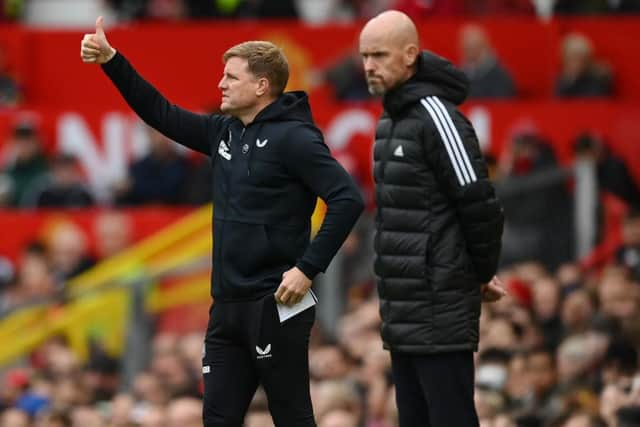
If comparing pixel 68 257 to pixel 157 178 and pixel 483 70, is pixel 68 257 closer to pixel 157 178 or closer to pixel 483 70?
pixel 157 178

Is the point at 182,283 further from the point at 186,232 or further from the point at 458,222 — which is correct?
the point at 458,222

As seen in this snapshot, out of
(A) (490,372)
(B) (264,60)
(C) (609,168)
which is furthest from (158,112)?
(C) (609,168)

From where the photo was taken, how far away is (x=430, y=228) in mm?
7152

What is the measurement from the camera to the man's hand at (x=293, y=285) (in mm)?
6750

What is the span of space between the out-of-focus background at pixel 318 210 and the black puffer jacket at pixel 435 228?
1.39 m

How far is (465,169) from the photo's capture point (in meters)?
7.10

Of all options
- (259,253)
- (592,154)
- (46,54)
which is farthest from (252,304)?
(46,54)

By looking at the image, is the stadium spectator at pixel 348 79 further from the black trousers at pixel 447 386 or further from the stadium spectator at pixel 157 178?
the black trousers at pixel 447 386

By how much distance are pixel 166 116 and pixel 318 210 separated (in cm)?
557

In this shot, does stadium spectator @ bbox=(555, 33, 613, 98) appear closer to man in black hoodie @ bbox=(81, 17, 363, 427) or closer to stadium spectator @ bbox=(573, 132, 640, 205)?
stadium spectator @ bbox=(573, 132, 640, 205)

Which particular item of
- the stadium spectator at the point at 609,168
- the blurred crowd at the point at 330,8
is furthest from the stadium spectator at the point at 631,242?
the blurred crowd at the point at 330,8

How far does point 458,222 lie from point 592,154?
5.92 m

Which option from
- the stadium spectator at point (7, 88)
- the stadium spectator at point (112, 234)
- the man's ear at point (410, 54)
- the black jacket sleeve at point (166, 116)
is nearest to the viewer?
the black jacket sleeve at point (166, 116)

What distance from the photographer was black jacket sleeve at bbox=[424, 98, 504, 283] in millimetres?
7105
